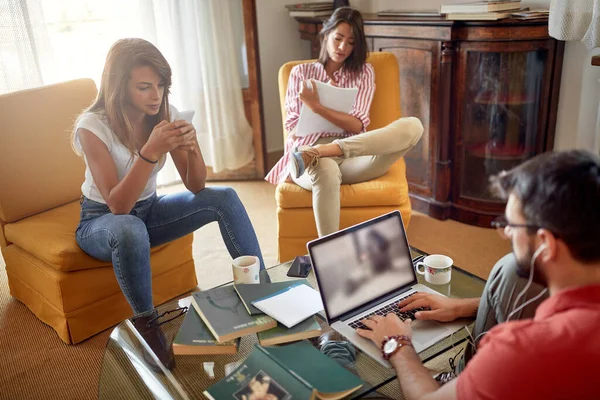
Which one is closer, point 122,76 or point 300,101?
point 122,76

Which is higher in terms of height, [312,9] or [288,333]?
[312,9]

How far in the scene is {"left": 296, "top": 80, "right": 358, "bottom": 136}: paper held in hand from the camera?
96.8 inches

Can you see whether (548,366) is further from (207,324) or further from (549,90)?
(549,90)

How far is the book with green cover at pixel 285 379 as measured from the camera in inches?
45.9

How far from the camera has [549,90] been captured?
2639 mm

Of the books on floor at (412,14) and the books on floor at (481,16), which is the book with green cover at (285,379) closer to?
the books on floor at (481,16)

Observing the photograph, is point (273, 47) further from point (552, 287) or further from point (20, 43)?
point (552, 287)

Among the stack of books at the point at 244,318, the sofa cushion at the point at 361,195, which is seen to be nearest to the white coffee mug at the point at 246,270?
the stack of books at the point at 244,318

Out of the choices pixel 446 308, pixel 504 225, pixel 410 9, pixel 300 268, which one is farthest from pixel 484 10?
pixel 504 225

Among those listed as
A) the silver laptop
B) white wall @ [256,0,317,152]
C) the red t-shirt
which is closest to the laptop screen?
the silver laptop

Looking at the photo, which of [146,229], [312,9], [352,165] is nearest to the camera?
[146,229]

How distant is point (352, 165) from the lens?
2.41 meters

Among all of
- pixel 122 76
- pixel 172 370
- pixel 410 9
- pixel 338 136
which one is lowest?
pixel 172 370

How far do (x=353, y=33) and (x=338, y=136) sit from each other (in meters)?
0.46
